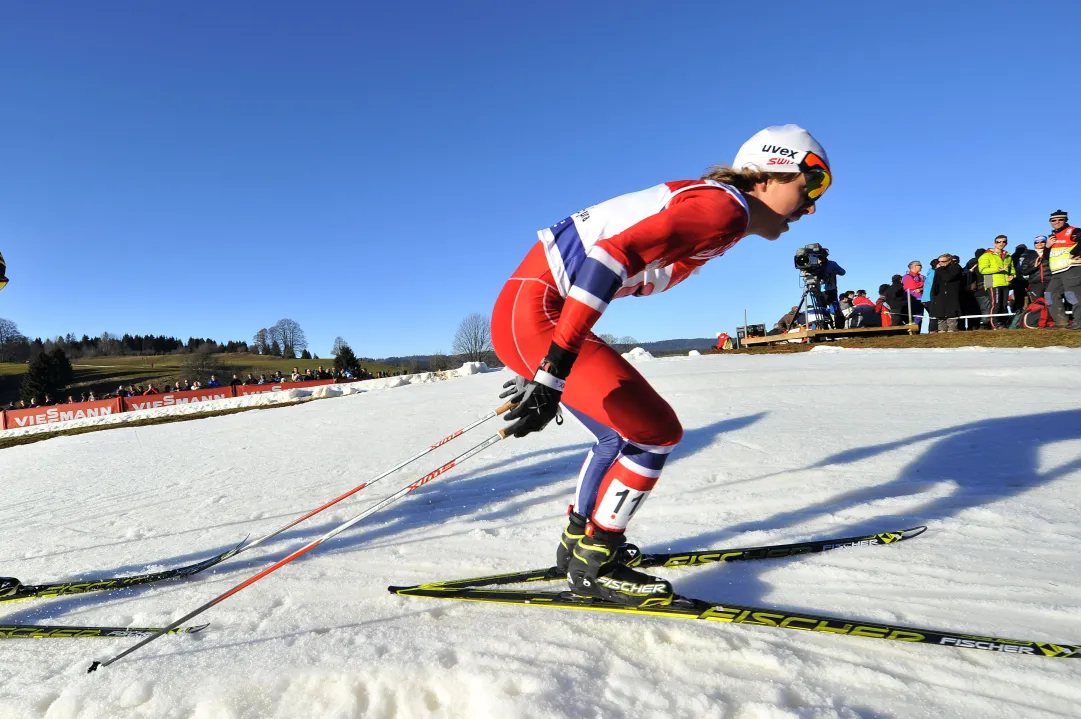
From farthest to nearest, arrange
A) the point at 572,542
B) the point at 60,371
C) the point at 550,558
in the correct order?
the point at 60,371, the point at 550,558, the point at 572,542

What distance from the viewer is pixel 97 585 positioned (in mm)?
3016

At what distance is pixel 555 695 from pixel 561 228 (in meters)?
1.91

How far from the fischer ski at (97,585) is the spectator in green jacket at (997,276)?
51.7ft

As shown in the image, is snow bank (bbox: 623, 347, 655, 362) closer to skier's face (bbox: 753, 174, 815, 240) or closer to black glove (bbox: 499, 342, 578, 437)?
skier's face (bbox: 753, 174, 815, 240)

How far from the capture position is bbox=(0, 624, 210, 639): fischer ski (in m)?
2.36

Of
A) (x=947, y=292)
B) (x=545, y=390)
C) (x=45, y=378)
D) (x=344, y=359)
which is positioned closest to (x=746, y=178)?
(x=545, y=390)

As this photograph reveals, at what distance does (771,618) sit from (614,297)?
144 cm

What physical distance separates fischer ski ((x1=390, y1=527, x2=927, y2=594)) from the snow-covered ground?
0.23 feet

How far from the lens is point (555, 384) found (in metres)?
2.19

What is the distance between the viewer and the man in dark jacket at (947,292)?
13078mm

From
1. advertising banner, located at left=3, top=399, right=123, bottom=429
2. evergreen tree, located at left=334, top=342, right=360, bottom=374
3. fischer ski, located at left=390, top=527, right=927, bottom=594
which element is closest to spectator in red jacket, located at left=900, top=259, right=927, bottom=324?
fischer ski, located at left=390, top=527, right=927, bottom=594

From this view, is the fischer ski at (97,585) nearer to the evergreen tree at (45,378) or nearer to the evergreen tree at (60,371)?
the evergreen tree at (45,378)

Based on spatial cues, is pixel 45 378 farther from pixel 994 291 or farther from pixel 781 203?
pixel 994 291

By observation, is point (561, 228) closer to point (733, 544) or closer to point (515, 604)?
point (515, 604)
